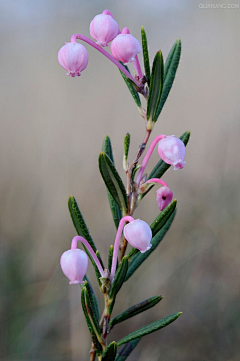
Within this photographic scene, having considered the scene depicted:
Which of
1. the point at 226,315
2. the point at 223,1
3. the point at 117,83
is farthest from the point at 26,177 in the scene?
the point at 223,1

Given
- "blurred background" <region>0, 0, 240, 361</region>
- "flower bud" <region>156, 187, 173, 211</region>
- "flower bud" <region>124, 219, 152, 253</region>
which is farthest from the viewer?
"blurred background" <region>0, 0, 240, 361</region>

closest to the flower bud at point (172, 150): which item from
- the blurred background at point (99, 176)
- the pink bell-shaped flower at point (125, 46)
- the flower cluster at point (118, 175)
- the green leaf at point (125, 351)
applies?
the flower cluster at point (118, 175)

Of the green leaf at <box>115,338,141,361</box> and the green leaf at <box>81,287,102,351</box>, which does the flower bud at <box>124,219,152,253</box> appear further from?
the green leaf at <box>115,338,141,361</box>

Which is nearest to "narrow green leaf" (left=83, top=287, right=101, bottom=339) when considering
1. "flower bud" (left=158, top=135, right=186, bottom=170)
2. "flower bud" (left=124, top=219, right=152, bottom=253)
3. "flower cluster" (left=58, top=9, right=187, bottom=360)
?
"flower cluster" (left=58, top=9, right=187, bottom=360)

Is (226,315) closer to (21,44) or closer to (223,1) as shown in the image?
(223,1)

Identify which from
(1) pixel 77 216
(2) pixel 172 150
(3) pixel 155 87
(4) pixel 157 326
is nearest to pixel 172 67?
(3) pixel 155 87

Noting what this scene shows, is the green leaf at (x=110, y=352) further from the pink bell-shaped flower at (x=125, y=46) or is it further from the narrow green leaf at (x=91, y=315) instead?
the pink bell-shaped flower at (x=125, y=46)

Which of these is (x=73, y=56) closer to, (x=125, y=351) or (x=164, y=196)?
(x=164, y=196)
